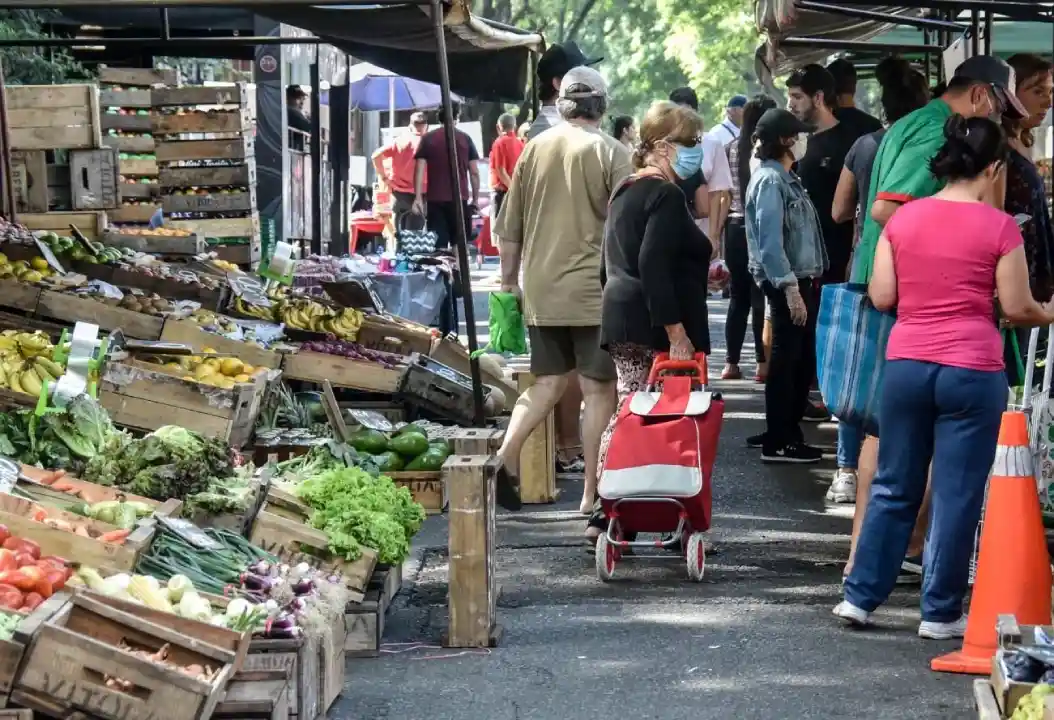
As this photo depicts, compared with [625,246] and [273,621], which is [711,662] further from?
[625,246]

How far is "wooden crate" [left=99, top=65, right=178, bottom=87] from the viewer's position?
1530 centimetres

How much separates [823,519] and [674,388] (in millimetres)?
1970

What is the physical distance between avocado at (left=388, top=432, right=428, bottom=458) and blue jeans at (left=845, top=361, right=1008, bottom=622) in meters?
3.29

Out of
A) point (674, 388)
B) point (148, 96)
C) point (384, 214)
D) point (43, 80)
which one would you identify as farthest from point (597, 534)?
point (384, 214)

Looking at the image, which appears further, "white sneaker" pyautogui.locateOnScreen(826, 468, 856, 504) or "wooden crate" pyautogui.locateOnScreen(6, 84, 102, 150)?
"wooden crate" pyautogui.locateOnScreen(6, 84, 102, 150)

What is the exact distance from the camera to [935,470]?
6.50m

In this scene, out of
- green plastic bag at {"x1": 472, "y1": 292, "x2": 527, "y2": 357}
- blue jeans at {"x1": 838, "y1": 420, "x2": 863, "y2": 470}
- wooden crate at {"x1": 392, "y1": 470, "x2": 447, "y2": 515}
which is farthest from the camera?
wooden crate at {"x1": 392, "y1": 470, "x2": 447, "y2": 515}

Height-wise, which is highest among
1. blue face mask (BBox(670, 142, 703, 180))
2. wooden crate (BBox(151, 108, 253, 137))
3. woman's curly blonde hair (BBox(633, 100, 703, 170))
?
woman's curly blonde hair (BBox(633, 100, 703, 170))

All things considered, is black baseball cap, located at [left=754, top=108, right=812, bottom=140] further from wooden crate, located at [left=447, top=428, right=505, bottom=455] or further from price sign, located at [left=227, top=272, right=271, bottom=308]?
wooden crate, located at [left=447, top=428, right=505, bottom=455]

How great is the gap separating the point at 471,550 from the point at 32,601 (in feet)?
6.49

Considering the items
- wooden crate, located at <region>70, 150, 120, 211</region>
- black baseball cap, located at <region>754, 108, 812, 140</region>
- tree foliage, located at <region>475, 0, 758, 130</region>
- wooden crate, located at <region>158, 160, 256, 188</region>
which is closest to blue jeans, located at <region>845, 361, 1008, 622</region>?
black baseball cap, located at <region>754, 108, 812, 140</region>

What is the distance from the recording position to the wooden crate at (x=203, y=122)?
14.9 meters

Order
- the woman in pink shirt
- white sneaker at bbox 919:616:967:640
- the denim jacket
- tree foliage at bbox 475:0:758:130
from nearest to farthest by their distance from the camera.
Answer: the woman in pink shirt → white sneaker at bbox 919:616:967:640 → the denim jacket → tree foliage at bbox 475:0:758:130

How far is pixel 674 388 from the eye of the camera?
7.70 meters
